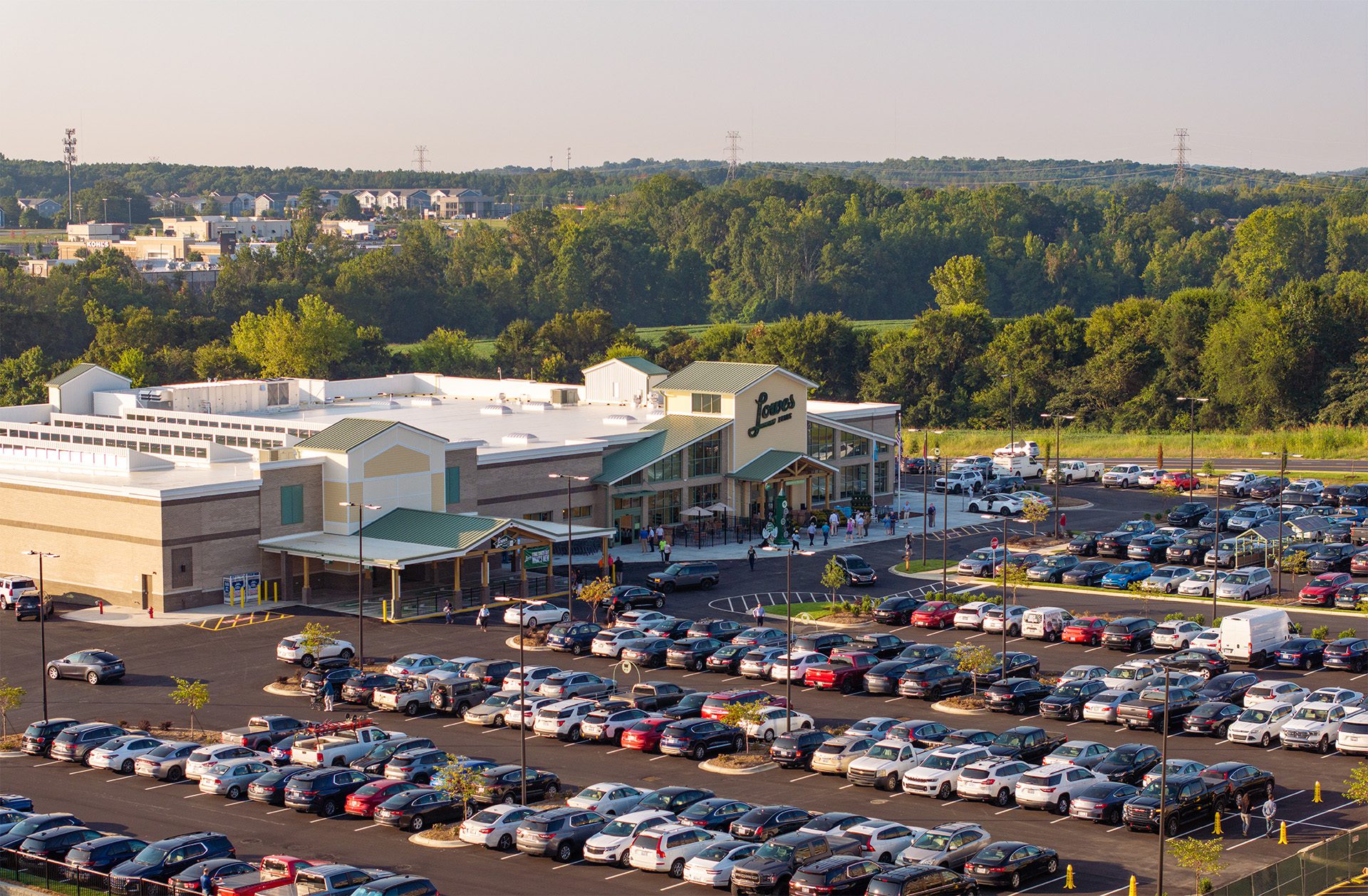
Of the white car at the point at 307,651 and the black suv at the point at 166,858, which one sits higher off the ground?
the black suv at the point at 166,858

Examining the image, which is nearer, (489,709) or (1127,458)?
(489,709)

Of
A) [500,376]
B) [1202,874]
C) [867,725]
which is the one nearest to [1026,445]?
[500,376]

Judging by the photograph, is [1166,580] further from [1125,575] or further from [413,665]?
[413,665]

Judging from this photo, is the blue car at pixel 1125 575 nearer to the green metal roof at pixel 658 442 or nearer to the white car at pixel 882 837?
the green metal roof at pixel 658 442

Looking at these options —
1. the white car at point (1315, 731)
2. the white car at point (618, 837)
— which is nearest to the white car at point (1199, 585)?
the white car at point (1315, 731)

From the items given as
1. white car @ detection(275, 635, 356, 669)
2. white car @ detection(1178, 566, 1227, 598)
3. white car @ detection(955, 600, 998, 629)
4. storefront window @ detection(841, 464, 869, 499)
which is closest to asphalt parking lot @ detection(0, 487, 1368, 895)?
white car @ detection(275, 635, 356, 669)

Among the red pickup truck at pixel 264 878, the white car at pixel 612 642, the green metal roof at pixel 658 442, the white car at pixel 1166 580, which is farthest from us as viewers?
the green metal roof at pixel 658 442

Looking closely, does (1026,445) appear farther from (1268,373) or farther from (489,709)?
(489,709)
